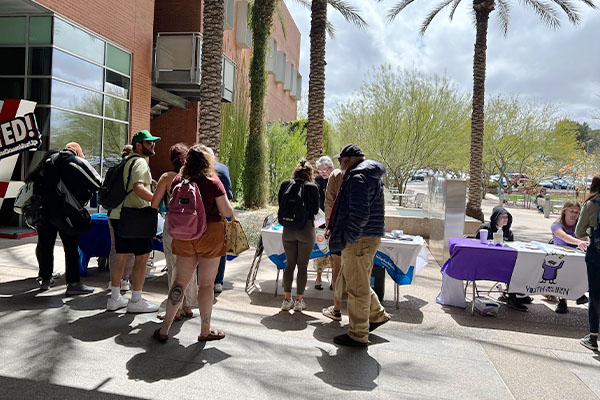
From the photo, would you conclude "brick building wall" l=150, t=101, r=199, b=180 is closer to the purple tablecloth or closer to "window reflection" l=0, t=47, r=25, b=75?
"window reflection" l=0, t=47, r=25, b=75

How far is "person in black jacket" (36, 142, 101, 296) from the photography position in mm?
5406

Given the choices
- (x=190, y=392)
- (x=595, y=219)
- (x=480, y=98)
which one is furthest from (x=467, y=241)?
(x=480, y=98)

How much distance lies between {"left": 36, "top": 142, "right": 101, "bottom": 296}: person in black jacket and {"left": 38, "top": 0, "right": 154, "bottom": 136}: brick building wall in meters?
7.02

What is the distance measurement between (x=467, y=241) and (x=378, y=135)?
16.3 m

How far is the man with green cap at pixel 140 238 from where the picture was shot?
188 inches

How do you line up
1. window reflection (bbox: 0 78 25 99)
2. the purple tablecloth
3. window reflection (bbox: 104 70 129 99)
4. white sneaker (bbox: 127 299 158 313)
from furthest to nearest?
window reflection (bbox: 104 70 129 99)
window reflection (bbox: 0 78 25 99)
the purple tablecloth
white sneaker (bbox: 127 299 158 313)

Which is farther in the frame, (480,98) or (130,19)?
(480,98)

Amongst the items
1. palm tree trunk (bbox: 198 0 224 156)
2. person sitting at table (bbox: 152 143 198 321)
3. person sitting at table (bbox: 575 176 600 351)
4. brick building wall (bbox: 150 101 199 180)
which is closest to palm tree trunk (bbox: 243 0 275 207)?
brick building wall (bbox: 150 101 199 180)

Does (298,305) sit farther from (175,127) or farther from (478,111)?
(175,127)

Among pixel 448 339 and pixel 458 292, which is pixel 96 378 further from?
pixel 458 292

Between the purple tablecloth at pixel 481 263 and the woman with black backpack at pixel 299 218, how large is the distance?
1811mm

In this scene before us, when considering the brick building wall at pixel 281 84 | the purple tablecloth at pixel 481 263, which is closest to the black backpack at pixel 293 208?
the purple tablecloth at pixel 481 263

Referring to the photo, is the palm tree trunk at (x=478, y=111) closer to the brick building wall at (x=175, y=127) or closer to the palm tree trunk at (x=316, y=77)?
the palm tree trunk at (x=316, y=77)

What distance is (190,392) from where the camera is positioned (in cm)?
331
